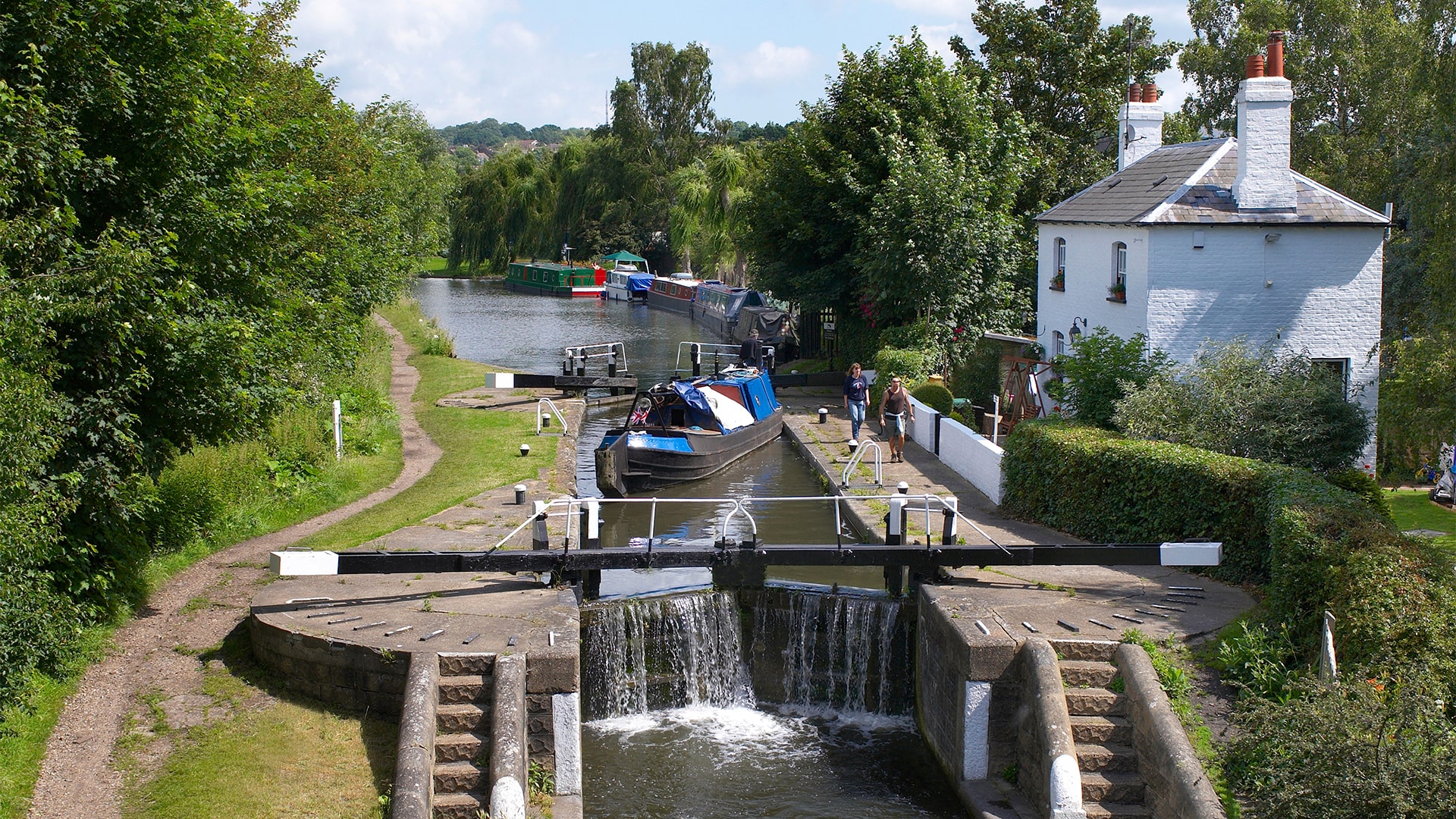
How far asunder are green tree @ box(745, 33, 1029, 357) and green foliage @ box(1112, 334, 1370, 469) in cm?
1156

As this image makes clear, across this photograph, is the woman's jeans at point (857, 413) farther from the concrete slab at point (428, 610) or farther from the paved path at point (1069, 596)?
the concrete slab at point (428, 610)

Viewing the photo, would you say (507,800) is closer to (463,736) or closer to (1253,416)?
(463,736)

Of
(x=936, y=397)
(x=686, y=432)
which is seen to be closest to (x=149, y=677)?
(x=686, y=432)

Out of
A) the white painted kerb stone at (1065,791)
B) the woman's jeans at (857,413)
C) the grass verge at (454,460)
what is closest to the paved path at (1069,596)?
the white painted kerb stone at (1065,791)

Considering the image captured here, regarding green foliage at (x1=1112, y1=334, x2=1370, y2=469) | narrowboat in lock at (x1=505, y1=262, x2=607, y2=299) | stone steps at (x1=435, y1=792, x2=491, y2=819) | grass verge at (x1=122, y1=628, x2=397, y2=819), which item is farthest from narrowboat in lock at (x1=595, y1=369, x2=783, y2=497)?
narrowboat in lock at (x1=505, y1=262, x2=607, y2=299)

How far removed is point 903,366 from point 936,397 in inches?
62.2

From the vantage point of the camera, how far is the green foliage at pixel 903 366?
25328 mm

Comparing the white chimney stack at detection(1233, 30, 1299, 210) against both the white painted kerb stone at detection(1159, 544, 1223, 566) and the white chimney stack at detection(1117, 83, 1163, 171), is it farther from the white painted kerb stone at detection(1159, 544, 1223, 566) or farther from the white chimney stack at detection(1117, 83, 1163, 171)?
the white painted kerb stone at detection(1159, 544, 1223, 566)

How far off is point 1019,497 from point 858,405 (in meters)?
7.68

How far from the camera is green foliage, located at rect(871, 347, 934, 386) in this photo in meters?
25.3

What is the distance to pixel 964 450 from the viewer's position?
1909 centimetres

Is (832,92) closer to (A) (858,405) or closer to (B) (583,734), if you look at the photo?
(A) (858,405)

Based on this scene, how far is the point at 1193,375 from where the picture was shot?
16.1 meters

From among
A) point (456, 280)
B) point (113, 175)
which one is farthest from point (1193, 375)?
point (456, 280)
